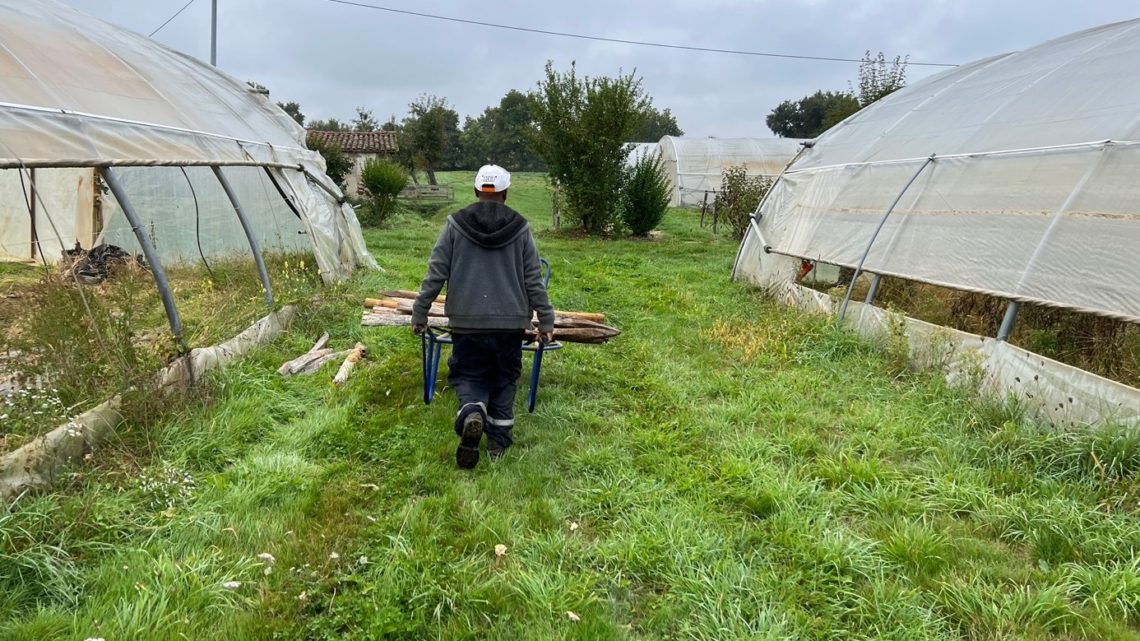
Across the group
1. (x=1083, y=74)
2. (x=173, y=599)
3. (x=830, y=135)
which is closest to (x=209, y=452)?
(x=173, y=599)

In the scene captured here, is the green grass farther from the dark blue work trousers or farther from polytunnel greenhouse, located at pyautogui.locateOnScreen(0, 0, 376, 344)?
polytunnel greenhouse, located at pyautogui.locateOnScreen(0, 0, 376, 344)

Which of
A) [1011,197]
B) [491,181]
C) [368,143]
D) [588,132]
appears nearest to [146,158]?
[491,181]

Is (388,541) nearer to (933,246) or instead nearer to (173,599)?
(173,599)

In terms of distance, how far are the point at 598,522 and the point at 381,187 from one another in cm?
1769

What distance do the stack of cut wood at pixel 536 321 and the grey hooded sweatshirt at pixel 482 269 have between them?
66cm

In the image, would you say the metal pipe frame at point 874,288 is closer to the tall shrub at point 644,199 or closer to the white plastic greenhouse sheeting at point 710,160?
the tall shrub at point 644,199

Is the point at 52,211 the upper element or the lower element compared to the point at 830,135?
lower

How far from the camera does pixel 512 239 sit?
163 inches

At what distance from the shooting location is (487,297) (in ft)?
13.4

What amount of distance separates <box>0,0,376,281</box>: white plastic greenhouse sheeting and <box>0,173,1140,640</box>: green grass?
189 cm

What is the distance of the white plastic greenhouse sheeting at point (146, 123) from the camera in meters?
4.20

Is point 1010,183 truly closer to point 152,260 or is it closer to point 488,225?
point 488,225

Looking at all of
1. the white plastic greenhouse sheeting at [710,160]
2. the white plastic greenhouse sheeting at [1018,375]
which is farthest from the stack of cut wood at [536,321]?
the white plastic greenhouse sheeting at [710,160]

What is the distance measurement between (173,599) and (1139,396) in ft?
17.0
